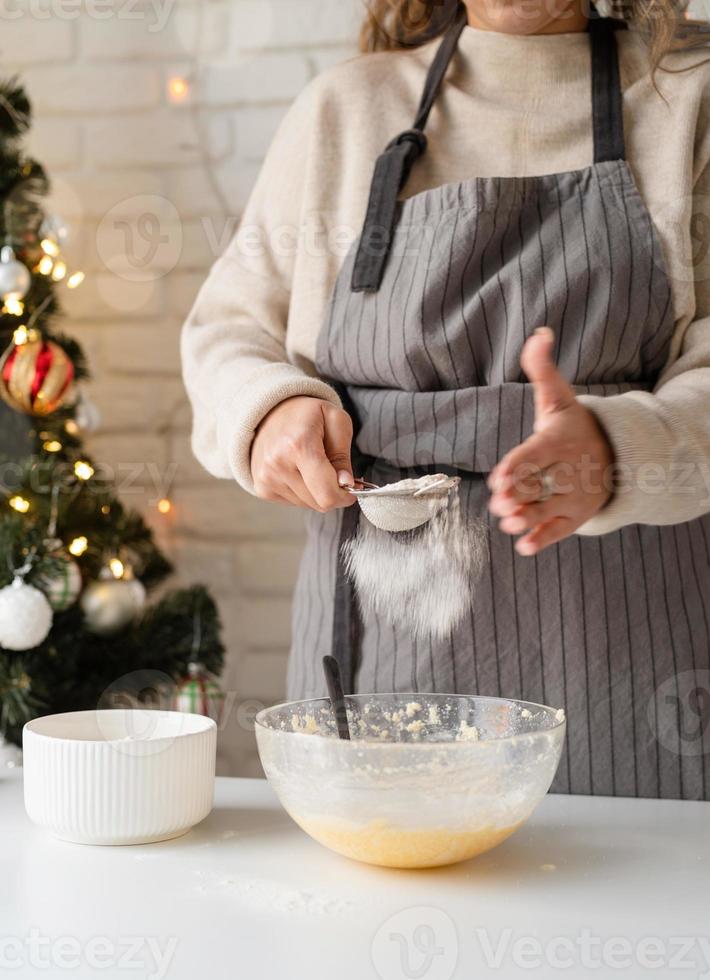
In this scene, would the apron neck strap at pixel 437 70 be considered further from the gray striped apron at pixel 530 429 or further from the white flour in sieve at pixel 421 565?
the white flour in sieve at pixel 421 565

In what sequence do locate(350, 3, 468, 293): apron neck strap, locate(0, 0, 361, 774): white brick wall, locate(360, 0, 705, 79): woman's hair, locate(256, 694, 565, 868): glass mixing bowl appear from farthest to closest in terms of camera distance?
locate(0, 0, 361, 774): white brick wall < locate(360, 0, 705, 79): woman's hair < locate(350, 3, 468, 293): apron neck strap < locate(256, 694, 565, 868): glass mixing bowl

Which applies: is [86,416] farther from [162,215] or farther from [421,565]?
[421,565]

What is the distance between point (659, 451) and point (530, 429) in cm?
17

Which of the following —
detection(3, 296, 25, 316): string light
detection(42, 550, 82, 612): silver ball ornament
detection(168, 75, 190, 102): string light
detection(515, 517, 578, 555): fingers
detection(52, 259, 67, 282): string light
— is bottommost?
detection(42, 550, 82, 612): silver ball ornament

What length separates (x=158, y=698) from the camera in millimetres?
1526

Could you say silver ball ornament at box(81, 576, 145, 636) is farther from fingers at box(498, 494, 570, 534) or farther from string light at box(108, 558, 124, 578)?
fingers at box(498, 494, 570, 534)

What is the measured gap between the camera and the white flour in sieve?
80cm

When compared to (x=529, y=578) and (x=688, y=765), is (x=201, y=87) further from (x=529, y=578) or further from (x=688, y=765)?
(x=688, y=765)

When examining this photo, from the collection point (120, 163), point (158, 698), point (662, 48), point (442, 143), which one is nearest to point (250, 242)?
point (442, 143)

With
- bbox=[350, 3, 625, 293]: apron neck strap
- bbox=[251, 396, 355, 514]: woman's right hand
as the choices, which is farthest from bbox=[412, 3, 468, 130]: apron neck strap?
bbox=[251, 396, 355, 514]: woman's right hand

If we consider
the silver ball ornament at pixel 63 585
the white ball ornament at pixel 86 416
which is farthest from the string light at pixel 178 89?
the silver ball ornament at pixel 63 585

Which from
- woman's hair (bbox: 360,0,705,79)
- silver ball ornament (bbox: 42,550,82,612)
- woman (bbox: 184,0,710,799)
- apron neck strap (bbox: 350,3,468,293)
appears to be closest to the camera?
woman (bbox: 184,0,710,799)

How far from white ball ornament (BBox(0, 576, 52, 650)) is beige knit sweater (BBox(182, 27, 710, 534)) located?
321mm

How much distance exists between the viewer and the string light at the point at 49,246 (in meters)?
1.43
